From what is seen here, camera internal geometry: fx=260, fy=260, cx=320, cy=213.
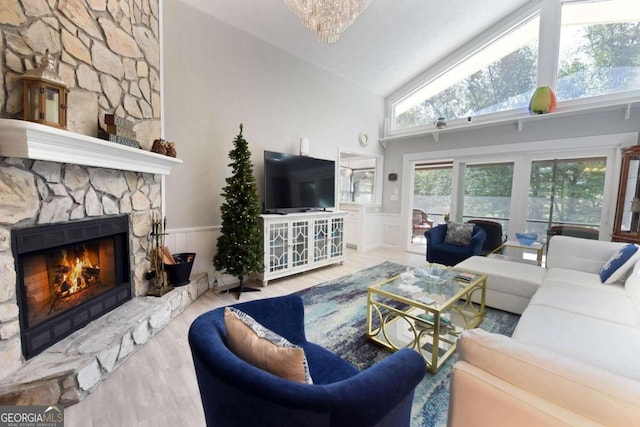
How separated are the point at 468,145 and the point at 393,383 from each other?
496cm

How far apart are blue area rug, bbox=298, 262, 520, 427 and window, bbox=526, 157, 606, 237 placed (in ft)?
7.67

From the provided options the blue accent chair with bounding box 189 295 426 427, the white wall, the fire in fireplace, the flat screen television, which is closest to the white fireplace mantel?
the fire in fireplace

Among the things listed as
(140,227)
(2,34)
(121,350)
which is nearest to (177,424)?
(121,350)

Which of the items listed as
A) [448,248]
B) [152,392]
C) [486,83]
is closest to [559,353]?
[152,392]

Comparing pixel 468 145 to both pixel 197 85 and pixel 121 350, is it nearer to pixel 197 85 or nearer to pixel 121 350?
pixel 197 85

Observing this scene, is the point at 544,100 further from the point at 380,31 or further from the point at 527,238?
the point at 380,31

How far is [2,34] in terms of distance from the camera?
1434 mm

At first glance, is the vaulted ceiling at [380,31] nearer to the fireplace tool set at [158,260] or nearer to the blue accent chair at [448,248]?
the fireplace tool set at [158,260]

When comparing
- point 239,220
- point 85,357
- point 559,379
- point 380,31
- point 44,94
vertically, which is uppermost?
point 380,31

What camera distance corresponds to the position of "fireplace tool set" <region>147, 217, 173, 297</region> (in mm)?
2549

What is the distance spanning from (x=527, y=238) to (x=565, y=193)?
2.88 feet

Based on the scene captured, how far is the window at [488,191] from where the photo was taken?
4.41m

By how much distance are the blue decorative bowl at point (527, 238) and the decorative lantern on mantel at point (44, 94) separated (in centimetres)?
526

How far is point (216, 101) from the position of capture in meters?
3.21
